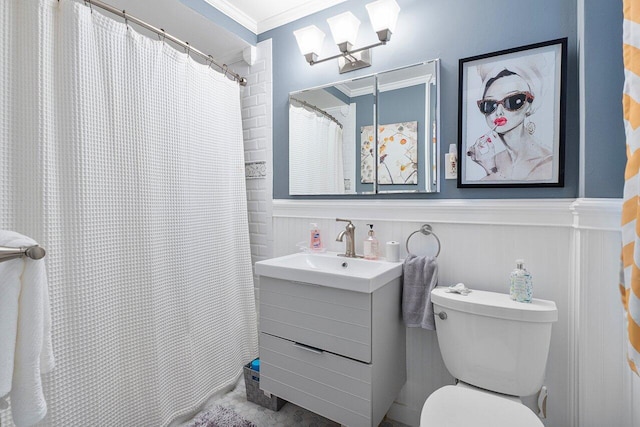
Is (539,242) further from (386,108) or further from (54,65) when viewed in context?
(54,65)

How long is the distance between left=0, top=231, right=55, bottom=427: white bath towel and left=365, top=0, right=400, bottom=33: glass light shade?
168cm

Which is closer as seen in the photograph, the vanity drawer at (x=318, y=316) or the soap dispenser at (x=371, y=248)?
the vanity drawer at (x=318, y=316)

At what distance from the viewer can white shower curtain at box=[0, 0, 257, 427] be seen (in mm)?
1156

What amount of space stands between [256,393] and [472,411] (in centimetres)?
121

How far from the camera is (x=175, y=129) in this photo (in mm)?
1672

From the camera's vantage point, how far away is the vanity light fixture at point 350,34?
1576 mm

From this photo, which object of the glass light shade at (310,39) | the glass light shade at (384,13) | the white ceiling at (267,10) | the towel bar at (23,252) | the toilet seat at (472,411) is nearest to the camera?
the towel bar at (23,252)

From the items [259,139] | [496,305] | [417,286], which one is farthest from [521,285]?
[259,139]

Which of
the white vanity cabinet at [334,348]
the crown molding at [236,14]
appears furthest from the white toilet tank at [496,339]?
the crown molding at [236,14]

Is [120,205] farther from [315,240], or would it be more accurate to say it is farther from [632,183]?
[632,183]

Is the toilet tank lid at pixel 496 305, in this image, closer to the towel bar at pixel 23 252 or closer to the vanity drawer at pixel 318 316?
the vanity drawer at pixel 318 316

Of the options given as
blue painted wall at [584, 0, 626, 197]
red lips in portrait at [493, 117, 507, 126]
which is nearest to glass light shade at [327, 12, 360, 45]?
red lips in portrait at [493, 117, 507, 126]

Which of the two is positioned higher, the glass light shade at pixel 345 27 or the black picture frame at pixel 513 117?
the glass light shade at pixel 345 27

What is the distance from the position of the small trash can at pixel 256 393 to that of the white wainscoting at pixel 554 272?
644 millimetres
